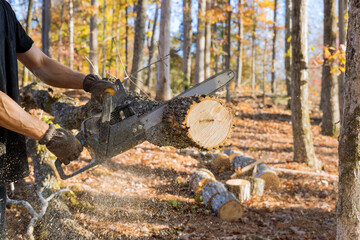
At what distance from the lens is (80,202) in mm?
4336

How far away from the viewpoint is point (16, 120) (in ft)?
5.28

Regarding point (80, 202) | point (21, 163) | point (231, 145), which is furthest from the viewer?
point (231, 145)

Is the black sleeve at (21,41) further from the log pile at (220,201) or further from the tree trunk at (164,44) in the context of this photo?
the tree trunk at (164,44)

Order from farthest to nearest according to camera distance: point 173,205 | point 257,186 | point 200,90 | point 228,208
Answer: point 257,186, point 173,205, point 228,208, point 200,90

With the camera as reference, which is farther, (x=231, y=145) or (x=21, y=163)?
(x=231, y=145)

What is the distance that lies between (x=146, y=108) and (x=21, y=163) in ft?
3.24

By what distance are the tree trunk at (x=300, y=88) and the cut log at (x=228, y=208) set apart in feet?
10.7

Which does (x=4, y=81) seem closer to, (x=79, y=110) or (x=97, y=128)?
(x=97, y=128)

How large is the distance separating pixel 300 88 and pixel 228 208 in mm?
3762

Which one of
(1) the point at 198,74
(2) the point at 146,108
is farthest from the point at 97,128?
(1) the point at 198,74

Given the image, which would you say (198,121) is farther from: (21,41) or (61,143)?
(21,41)

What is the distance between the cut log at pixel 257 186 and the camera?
5.56 metres

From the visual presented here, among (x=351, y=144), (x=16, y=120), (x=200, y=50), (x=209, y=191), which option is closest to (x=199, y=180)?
(x=209, y=191)

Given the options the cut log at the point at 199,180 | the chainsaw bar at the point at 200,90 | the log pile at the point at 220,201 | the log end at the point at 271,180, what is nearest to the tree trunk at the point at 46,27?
the cut log at the point at 199,180
